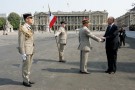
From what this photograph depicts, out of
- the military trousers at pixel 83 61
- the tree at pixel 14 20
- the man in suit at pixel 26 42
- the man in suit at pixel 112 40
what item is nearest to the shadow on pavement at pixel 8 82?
the man in suit at pixel 26 42

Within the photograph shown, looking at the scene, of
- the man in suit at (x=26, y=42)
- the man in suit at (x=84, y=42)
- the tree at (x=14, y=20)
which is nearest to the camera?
the man in suit at (x=26, y=42)

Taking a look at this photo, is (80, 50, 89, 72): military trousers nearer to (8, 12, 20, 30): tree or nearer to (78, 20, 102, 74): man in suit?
(78, 20, 102, 74): man in suit

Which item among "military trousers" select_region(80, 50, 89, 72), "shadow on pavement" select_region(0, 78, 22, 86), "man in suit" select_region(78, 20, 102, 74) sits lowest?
"shadow on pavement" select_region(0, 78, 22, 86)

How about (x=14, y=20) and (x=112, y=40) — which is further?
(x=14, y=20)

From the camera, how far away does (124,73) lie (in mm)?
11430

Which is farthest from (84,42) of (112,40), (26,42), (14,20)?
(14,20)

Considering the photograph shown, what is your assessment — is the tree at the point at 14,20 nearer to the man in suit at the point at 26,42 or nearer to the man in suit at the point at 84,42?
the man in suit at the point at 84,42

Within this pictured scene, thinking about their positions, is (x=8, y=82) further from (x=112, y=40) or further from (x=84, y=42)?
(x=112, y=40)

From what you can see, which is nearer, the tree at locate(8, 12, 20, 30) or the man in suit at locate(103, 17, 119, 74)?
the man in suit at locate(103, 17, 119, 74)

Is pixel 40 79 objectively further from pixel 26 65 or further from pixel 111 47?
pixel 111 47

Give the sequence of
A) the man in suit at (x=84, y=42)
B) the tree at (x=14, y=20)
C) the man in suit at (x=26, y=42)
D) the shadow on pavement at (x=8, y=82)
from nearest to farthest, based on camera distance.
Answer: the man in suit at (x=26, y=42), the shadow on pavement at (x=8, y=82), the man in suit at (x=84, y=42), the tree at (x=14, y=20)

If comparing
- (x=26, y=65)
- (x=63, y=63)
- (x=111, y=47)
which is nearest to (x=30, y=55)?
(x=26, y=65)

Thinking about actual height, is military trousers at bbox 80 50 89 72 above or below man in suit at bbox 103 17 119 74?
below

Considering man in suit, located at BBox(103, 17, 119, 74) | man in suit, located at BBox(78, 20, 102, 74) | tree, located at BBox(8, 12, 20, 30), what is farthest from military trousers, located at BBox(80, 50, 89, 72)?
tree, located at BBox(8, 12, 20, 30)
